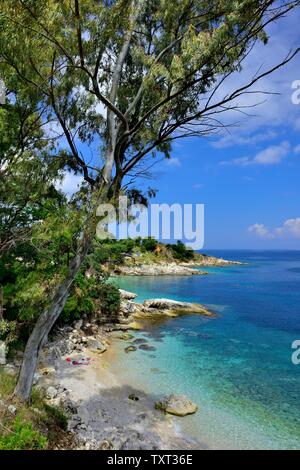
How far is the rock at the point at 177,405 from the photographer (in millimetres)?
11134

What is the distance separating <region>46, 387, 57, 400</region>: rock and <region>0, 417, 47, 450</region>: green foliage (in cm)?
384

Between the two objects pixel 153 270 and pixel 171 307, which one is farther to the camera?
pixel 153 270

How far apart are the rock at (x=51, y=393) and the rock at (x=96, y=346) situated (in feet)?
18.2

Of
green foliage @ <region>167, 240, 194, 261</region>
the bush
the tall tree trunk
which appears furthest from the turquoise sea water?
green foliage @ <region>167, 240, 194, 261</region>

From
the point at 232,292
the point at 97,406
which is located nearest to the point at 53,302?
the point at 97,406

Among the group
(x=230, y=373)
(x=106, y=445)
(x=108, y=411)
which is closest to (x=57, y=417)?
(x=106, y=445)

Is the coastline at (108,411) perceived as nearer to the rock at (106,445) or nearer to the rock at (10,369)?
the rock at (106,445)

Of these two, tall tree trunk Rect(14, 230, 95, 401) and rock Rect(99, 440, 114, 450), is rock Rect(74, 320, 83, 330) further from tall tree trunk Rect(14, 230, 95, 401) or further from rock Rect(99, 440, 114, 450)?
rock Rect(99, 440, 114, 450)

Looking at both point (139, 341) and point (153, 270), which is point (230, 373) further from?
point (153, 270)

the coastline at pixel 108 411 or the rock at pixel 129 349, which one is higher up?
the coastline at pixel 108 411

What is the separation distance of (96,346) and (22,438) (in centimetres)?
1066

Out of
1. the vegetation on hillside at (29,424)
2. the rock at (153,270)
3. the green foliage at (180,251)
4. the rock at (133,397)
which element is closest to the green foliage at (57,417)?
the vegetation on hillside at (29,424)

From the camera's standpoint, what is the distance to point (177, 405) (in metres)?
11.3

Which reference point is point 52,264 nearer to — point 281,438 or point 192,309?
point 281,438
